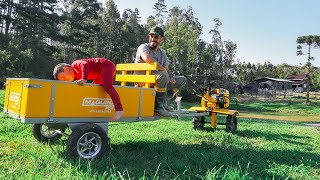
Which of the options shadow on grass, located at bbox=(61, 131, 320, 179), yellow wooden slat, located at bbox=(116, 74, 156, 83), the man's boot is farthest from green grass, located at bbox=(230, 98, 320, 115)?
the man's boot

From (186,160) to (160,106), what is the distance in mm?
1527

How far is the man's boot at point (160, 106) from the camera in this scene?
6.39 metres

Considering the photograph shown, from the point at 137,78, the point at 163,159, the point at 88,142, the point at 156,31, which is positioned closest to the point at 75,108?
the point at 88,142

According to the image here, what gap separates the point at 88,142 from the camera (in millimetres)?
4977

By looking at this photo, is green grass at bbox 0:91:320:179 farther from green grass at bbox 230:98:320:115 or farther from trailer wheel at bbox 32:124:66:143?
green grass at bbox 230:98:320:115

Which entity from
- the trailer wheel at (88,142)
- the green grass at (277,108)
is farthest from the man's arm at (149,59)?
the green grass at (277,108)

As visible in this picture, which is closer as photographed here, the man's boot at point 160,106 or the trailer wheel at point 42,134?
the trailer wheel at point 42,134

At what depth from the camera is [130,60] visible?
69812 mm

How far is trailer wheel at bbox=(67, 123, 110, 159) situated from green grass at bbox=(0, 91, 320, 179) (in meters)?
0.17

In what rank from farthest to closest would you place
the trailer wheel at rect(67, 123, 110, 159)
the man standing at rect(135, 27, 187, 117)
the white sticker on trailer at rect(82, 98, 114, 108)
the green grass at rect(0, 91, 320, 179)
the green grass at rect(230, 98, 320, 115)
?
the green grass at rect(230, 98, 320, 115), the man standing at rect(135, 27, 187, 117), the white sticker on trailer at rect(82, 98, 114, 108), the trailer wheel at rect(67, 123, 110, 159), the green grass at rect(0, 91, 320, 179)

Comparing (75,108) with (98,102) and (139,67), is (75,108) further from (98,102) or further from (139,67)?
(139,67)

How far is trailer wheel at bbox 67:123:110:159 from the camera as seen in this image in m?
4.71

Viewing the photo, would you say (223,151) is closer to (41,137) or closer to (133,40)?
(41,137)

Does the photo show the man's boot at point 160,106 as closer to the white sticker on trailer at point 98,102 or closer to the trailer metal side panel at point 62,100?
the trailer metal side panel at point 62,100
